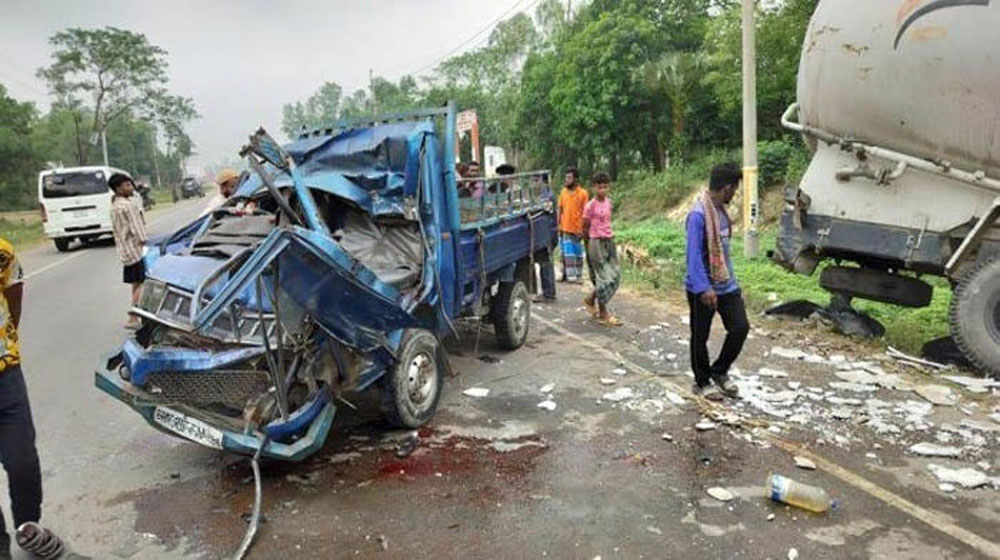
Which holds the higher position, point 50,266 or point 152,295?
point 152,295

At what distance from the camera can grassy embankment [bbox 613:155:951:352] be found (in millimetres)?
7867

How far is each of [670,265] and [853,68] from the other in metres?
5.49

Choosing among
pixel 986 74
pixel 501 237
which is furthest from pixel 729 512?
pixel 986 74

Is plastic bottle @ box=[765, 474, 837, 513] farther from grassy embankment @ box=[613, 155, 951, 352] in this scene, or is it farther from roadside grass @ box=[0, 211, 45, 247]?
roadside grass @ box=[0, 211, 45, 247]

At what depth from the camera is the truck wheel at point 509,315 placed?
683cm

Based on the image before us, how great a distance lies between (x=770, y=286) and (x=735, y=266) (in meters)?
1.65

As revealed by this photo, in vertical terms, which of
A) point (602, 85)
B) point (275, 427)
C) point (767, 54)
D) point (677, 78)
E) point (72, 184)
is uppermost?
point (767, 54)

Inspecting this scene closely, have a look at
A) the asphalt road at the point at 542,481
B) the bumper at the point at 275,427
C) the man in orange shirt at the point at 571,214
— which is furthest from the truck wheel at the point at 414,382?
the man in orange shirt at the point at 571,214

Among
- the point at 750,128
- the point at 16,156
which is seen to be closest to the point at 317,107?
the point at 16,156

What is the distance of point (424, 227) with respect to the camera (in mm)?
5098

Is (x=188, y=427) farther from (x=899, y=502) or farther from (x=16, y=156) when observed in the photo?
(x=16, y=156)

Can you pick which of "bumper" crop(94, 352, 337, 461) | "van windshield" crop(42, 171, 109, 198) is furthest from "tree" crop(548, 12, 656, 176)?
"bumper" crop(94, 352, 337, 461)

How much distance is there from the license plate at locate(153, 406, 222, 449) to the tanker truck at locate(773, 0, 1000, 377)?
5.55 meters

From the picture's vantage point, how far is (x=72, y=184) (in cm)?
1667
